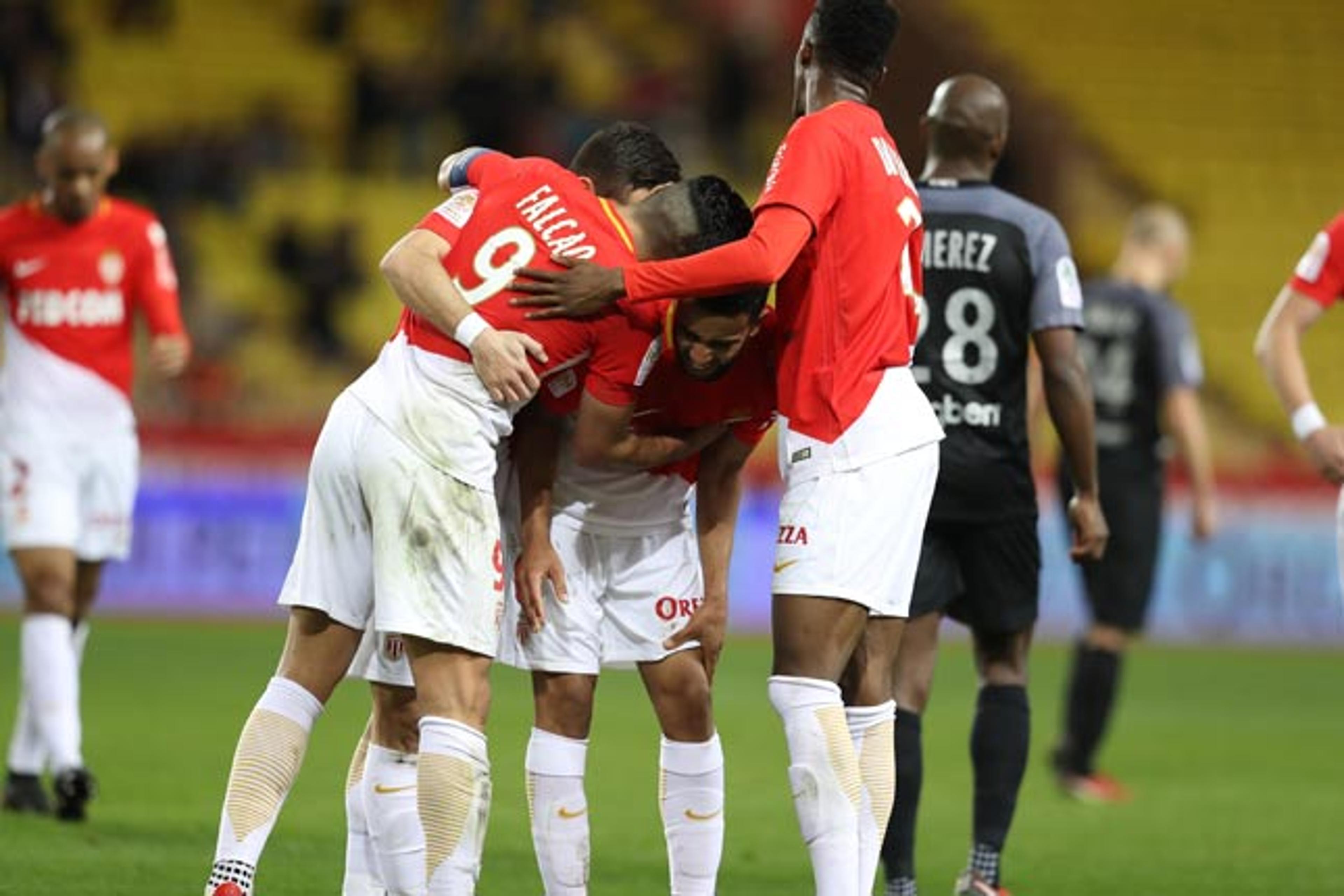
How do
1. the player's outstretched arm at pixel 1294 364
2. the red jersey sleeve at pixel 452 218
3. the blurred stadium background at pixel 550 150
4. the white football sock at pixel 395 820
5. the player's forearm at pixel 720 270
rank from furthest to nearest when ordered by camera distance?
the blurred stadium background at pixel 550 150
the player's outstretched arm at pixel 1294 364
the white football sock at pixel 395 820
the red jersey sleeve at pixel 452 218
the player's forearm at pixel 720 270

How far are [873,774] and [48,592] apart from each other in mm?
3955

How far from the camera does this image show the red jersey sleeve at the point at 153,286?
30.1ft

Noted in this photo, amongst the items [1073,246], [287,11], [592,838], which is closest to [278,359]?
[287,11]

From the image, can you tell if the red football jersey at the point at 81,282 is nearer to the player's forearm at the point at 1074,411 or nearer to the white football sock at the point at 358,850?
the white football sock at the point at 358,850

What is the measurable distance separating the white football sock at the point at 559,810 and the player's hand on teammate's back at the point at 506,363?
1.18 m

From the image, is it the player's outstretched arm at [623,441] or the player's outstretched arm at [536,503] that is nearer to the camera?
the player's outstretched arm at [623,441]

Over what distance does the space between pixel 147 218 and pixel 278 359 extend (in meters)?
11.6

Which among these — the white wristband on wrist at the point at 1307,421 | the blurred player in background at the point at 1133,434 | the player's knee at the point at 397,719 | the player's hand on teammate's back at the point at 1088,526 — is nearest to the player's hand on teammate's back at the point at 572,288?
the player's knee at the point at 397,719

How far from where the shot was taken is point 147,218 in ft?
30.5

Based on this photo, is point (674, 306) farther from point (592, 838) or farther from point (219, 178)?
point (219, 178)

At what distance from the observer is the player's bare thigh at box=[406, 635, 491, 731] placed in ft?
18.7

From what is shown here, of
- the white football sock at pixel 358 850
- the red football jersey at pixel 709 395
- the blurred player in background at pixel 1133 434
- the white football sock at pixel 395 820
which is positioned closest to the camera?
the white football sock at pixel 395 820

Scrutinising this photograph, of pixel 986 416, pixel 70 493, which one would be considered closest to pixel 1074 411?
pixel 986 416

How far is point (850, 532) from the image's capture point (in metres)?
5.91
